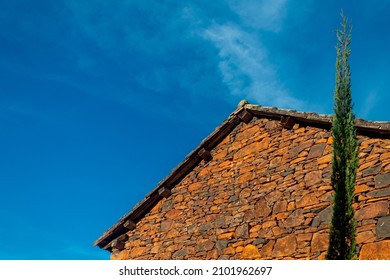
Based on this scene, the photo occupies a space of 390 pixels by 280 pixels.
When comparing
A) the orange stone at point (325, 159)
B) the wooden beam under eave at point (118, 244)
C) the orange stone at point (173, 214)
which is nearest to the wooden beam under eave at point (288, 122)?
the orange stone at point (325, 159)

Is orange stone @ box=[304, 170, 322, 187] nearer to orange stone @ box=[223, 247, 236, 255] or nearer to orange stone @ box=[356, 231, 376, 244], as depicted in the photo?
A: orange stone @ box=[356, 231, 376, 244]

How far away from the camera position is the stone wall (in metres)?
8.86

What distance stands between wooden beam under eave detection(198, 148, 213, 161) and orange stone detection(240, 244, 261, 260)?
2738mm

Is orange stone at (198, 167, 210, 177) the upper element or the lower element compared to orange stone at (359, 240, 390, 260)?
upper

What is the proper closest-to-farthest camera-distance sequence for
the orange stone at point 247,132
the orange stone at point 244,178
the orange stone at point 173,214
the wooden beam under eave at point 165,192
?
1. the orange stone at point 244,178
2. the orange stone at point 247,132
3. the orange stone at point 173,214
4. the wooden beam under eave at point 165,192

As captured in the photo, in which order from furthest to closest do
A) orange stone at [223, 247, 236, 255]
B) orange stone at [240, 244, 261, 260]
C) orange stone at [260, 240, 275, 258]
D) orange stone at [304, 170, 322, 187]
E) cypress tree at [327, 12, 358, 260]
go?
orange stone at [223, 247, 236, 255]
orange stone at [240, 244, 261, 260]
orange stone at [260, 240, 275, 258]
orange stone at [304, 170, 322, 187]
cypress tree at [327, 12, 358, 260]

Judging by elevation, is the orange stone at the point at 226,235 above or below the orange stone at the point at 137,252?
below

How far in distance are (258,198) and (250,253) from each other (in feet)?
3.91

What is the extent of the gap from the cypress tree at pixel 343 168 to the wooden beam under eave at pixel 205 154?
455 centimetres

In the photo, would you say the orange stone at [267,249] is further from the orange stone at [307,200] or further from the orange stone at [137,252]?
the orange stone at [137,252]

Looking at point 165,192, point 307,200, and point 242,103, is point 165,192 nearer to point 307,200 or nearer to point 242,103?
point 242,103

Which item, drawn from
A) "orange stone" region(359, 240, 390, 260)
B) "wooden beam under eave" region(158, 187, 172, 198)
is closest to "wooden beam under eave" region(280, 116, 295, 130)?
"orange stone" region(359, 240, 390, 260)


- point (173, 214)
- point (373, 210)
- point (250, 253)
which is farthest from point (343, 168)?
point (173, 214)

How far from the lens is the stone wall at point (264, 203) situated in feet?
29.1
